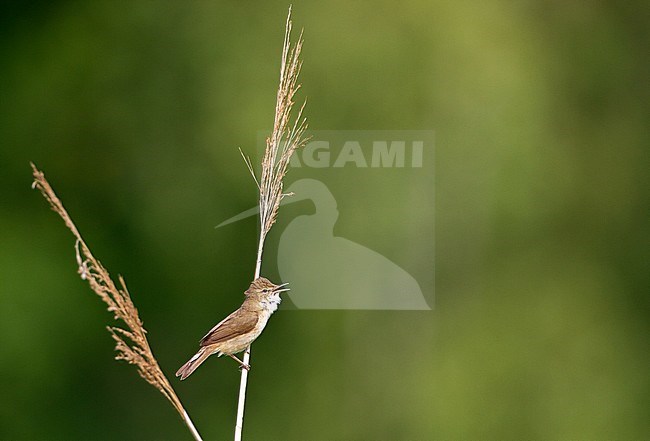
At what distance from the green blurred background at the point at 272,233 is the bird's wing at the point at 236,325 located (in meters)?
2.37

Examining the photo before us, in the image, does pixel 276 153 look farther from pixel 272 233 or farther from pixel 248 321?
pixel 272 233

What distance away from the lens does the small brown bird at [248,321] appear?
1.25 metres

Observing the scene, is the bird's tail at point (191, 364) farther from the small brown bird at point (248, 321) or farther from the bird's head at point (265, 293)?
the bird's head at point (265, 293)

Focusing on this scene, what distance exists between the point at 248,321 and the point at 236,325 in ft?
0.07

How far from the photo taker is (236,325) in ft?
4.13

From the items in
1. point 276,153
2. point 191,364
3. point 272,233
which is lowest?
point 191,364

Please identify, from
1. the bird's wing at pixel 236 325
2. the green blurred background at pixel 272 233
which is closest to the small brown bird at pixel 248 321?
the bird's wing at pixel 236 325

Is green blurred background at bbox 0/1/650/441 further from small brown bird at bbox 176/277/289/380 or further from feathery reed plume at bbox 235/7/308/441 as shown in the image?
feathery reed plume at bbox 235/7/308/441

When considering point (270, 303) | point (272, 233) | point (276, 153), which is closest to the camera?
point (276, 153)

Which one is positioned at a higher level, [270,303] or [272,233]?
[272,233]

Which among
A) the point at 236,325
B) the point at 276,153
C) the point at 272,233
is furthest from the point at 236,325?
→ the point at 272,233

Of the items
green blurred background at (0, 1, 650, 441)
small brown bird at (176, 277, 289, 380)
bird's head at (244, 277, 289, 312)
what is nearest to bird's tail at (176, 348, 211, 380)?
small brown bird at (176, 277, 289, 380)

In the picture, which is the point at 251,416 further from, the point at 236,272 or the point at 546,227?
the point at 546,227

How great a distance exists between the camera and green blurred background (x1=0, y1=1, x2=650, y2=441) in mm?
3672
